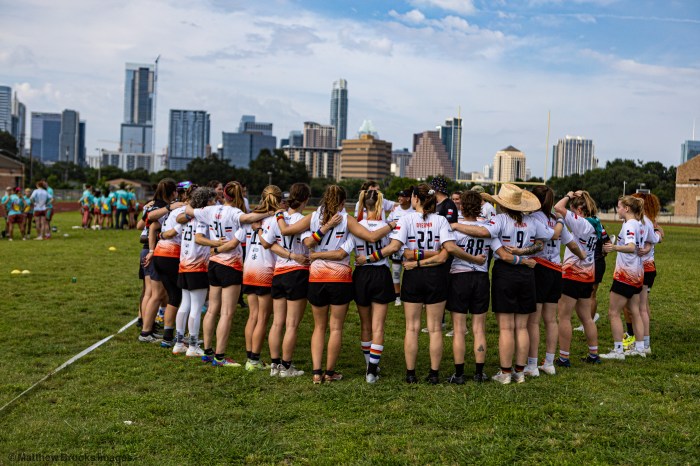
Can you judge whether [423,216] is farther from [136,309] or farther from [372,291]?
[136,309]

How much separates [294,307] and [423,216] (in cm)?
168

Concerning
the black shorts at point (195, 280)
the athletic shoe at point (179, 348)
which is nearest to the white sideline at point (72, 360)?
the athletic shoe at point (179, 348)

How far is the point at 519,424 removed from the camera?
18.7ft

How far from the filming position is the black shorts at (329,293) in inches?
276

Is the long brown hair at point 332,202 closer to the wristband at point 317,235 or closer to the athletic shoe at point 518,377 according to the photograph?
the wristband at point 317,235

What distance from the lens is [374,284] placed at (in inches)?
276

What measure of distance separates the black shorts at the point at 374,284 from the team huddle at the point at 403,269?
0.04 feet

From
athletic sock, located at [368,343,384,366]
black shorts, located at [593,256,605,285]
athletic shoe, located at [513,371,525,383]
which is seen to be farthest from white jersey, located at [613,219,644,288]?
athletic sock, located at [368,343,384,366]

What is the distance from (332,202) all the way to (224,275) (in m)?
1.76

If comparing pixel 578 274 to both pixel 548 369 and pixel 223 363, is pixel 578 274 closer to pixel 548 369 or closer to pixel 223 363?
pixel 548 369

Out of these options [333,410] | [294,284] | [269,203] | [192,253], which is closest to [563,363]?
[333,410]

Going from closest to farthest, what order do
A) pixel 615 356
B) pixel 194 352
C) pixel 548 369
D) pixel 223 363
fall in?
pixel 548 369 → pixel 223 363 → pixel 194 352 → pixel 615 356

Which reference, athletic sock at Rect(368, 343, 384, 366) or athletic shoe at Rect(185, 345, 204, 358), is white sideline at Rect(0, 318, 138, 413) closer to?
athletic shoe at Rect(185, 345, 204, 358)

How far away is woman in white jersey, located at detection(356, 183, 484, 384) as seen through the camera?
686cm
